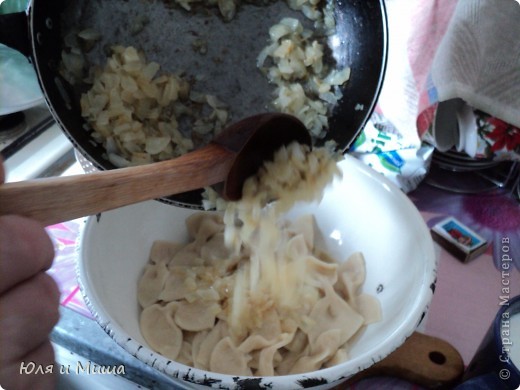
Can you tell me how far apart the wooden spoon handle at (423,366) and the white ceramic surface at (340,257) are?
0.20 feet

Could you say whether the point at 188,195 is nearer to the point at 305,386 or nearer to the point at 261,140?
the point at 261,140

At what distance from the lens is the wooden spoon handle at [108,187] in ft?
1.71

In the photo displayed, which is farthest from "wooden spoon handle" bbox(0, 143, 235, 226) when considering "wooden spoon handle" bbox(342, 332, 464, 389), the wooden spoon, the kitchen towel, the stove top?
the stove top

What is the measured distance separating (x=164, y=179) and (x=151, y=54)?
0.93ft

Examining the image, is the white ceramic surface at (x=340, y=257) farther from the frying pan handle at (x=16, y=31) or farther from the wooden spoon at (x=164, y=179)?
the frying pan handle at (x=16, y=31)

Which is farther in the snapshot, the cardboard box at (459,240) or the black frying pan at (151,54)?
the cardboard box at (459,240)

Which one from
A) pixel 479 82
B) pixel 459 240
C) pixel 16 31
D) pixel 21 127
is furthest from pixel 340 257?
pixel 21 127

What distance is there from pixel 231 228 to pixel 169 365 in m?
0.26

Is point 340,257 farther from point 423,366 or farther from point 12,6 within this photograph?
point 12,6

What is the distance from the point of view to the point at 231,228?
858mm

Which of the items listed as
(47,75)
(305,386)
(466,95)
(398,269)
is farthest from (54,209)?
(466,95)

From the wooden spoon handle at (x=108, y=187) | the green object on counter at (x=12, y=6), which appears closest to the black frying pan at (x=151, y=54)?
the wooden spoon handle at (x=108, y=187)

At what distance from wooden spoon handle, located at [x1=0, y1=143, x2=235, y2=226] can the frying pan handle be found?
0.73 feet

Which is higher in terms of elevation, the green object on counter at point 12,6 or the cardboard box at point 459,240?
the green object on counter at point 12,6
